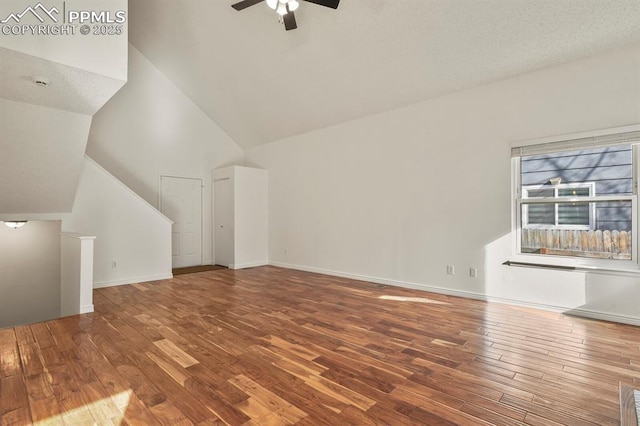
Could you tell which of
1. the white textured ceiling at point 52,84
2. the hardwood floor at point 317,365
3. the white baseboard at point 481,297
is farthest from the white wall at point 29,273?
the white baseboard at point 481,297

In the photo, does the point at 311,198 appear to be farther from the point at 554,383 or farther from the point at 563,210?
the point at 554,383

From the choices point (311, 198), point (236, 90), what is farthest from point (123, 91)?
point (311, 198)

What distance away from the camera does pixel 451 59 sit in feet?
13.2

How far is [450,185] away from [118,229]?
5.30m

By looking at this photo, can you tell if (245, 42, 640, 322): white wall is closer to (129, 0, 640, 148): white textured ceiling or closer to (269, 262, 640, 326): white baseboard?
(269, 262, 640, 326): white baseboard

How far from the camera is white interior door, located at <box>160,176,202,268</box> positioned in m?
6.96

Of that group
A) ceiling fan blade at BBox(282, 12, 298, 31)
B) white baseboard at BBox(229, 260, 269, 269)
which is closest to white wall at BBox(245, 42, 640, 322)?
white baseboard at BBox(229, 260, 269, 269)

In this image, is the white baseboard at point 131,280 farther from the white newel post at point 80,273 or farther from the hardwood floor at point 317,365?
the hardwood floor at point 317,365

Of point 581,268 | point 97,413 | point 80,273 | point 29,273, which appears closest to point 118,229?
point 80,273

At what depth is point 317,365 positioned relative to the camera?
2.48 m

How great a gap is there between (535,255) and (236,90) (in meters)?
5.70

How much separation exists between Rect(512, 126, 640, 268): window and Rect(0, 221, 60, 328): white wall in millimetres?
7447

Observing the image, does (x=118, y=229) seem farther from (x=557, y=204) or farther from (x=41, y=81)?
(x=557, y=204)

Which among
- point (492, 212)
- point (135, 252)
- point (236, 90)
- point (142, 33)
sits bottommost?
point (135, 252)
